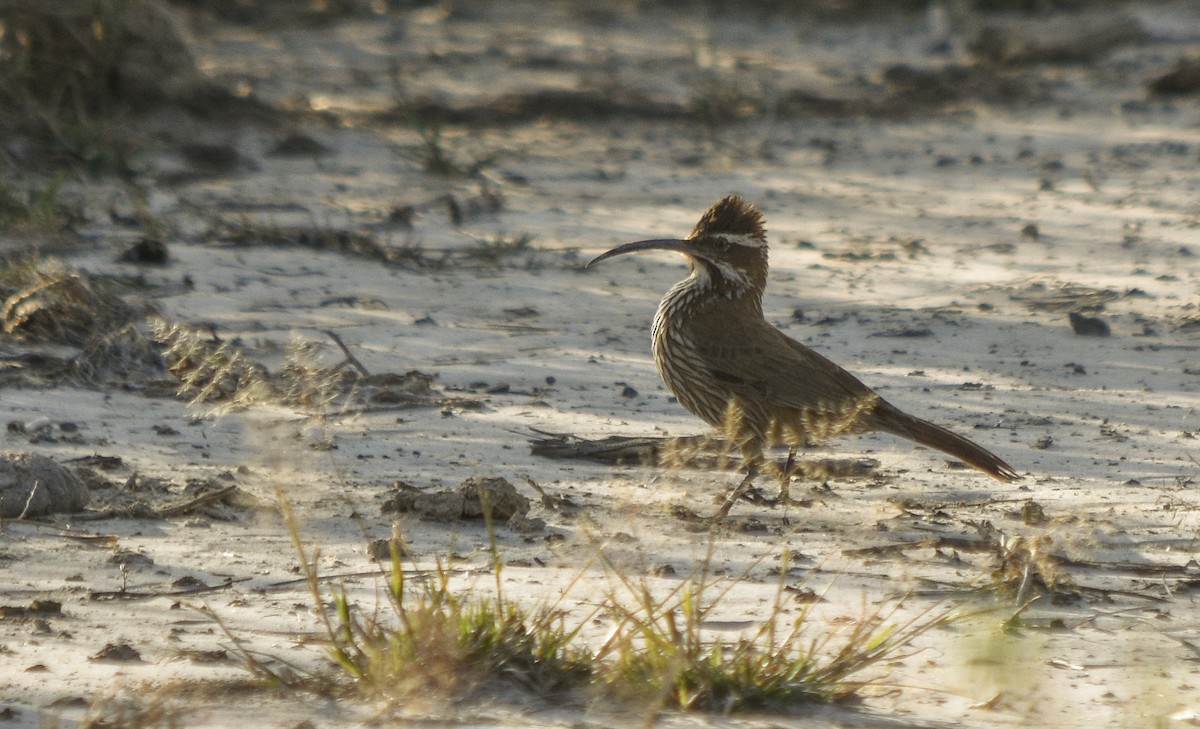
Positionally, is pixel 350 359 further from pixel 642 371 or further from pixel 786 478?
pixel 786 478

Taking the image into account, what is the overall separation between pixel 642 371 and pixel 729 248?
112 centimetres

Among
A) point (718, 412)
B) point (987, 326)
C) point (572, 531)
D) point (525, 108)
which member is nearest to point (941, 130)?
point (525, 108)

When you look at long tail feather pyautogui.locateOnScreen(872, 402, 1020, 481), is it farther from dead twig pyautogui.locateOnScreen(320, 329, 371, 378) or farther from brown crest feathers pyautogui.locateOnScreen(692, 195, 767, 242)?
dead twig pyautogui.locateOnScreen(320, 329, 371, 378)

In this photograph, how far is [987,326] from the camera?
24.7 ft

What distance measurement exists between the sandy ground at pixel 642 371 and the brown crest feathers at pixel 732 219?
79 centimetres

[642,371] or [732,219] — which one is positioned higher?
[732,219]

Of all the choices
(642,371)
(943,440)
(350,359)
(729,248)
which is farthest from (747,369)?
(350,359)

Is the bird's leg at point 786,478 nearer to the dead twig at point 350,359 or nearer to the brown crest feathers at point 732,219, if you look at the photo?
the brown crest feathers at point 732,219

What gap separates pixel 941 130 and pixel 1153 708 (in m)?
9.25

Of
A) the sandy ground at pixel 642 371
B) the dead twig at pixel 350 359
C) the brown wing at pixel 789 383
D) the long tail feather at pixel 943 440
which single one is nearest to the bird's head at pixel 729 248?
the brown wing at pixel 789 383

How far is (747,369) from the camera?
5684 mm

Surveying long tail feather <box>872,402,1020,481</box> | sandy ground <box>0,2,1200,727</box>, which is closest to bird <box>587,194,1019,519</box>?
long tail feather <box>872,402,1020,481</box>

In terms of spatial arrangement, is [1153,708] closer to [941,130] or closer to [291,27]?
[941,130]

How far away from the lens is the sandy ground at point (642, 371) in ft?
13.1
